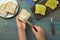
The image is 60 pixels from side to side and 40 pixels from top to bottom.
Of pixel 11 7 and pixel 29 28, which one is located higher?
pixel 11 7

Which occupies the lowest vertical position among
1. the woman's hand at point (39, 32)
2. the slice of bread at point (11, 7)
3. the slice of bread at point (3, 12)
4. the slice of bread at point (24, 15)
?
the woman's hand at point (39, 32)

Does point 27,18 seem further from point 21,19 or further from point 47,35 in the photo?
point 47,35

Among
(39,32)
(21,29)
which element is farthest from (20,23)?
(39,32)

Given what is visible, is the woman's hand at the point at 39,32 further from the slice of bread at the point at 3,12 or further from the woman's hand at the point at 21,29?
the slice of bread at the point at 3,12

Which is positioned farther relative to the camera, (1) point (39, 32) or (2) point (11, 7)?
(2) point (11, 7)

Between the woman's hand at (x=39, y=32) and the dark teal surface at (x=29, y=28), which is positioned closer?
the woman's hand at (x=39, y=32)

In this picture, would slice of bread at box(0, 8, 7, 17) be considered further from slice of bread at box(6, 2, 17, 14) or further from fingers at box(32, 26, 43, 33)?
fingers at box(32, 26, 43, 33)

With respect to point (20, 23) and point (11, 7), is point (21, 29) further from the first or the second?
point (11, 7)

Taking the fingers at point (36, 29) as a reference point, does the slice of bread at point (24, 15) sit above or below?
above

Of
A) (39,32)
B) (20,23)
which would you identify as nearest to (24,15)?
(20,23)

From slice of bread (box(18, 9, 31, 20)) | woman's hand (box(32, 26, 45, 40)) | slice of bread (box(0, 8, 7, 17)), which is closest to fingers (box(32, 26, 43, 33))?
woman's hand (box(32, 26, 45, 40))

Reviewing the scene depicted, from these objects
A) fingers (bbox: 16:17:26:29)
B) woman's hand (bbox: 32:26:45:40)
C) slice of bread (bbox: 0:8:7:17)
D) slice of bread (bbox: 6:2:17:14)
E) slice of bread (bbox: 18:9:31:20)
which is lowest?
woman's hand (bbox: 32:26:45:40)

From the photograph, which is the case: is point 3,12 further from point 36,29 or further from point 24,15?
point 36,29

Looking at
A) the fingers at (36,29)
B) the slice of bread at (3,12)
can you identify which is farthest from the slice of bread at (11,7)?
the fingers at (36,29)
